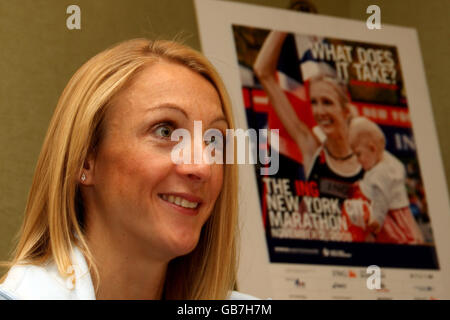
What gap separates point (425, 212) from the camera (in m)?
2.63

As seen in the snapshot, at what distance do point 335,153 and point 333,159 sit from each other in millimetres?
24

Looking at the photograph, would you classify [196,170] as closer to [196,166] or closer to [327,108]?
[196,166]

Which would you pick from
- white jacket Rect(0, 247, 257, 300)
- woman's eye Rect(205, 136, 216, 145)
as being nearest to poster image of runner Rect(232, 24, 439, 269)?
woman's eye Rect(205, 136, 216, 145)

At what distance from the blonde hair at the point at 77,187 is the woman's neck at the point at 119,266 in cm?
3

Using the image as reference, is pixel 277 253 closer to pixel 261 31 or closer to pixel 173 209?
pixel 261 31

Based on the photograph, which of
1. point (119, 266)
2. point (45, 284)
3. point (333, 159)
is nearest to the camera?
point (45, 284)

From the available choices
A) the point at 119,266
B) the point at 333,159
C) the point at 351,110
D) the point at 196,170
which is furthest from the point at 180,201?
the point at 351,110

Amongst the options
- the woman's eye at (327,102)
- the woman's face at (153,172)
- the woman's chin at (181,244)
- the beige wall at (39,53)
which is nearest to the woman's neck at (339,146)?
the woman's eye at (327,102)

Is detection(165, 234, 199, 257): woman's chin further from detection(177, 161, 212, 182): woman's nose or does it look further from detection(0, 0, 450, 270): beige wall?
detection(0, 0, 450, 270): beige wall

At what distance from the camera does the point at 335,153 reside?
2.52 meters

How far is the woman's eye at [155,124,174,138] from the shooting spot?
1210 millimetres

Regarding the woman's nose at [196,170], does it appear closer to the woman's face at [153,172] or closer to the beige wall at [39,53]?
the woman's face at [153,172]

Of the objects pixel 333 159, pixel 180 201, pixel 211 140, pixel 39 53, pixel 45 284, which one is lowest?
pixel 45 284

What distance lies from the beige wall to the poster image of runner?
537 millimetres
